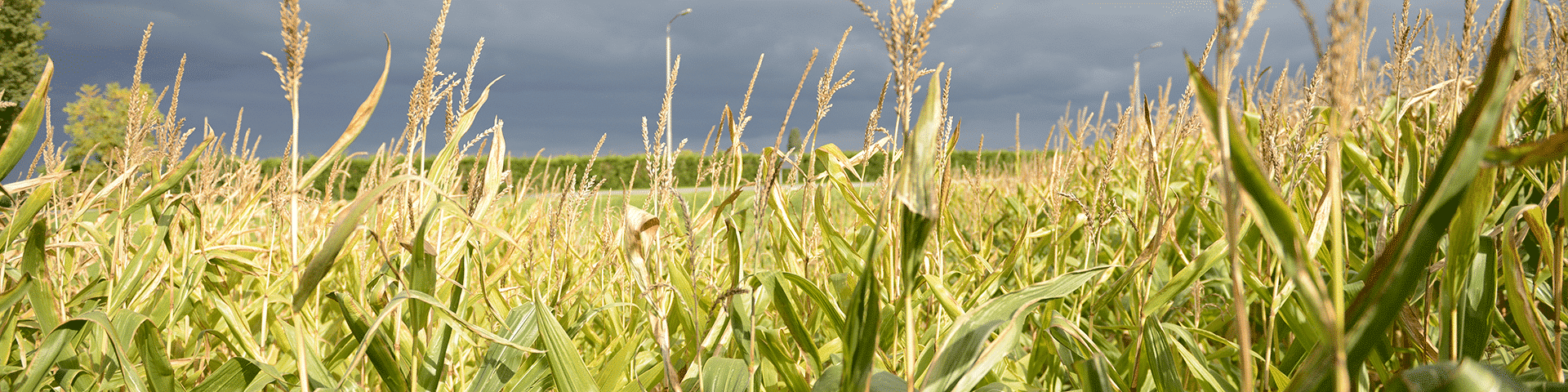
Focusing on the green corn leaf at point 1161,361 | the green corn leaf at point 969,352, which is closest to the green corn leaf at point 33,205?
the green corn leaf at point 969,352

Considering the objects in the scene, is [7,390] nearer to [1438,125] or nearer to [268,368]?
[268,368]

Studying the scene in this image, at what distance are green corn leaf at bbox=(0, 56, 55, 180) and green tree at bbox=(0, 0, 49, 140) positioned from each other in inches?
714

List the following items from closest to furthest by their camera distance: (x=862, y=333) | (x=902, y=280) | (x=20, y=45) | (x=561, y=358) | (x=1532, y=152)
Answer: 1. (x=1532, y=152)
2. (x=862, y=333)
3. (x=902, y=280)
4. (x=561, y=358)
5. (x=20, y=45)

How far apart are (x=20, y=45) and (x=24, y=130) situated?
21471 mm

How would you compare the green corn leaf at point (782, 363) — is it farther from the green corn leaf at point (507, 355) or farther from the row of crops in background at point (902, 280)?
the green corn leaf at point (507, 355)

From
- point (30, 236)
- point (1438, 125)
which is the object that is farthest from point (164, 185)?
point (1438, 125)

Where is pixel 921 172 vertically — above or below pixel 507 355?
above

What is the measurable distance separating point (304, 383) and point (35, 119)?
1.56 ft

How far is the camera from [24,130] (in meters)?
0.77

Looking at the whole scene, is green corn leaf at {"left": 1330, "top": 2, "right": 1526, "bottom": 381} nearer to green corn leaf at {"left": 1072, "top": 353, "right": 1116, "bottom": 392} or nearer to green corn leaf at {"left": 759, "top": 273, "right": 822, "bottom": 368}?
green corn leaf at {"left": 1072, "top": 353, "right": 1116, "bottom": 392}

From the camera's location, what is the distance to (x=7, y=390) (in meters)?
1.00

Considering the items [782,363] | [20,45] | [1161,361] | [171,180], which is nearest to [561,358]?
[782,363]

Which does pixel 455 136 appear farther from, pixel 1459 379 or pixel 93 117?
pixel 93 117

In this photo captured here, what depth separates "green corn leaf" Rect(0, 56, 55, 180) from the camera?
755 millimetres
